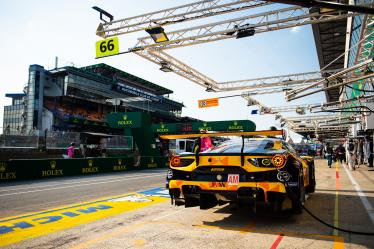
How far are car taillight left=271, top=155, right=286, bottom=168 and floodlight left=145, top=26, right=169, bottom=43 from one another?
487 inches

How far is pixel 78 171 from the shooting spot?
1727 centimetres

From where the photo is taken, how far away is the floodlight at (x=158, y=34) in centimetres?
1567

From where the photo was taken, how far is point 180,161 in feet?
17.9

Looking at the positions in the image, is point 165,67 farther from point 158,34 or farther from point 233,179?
point 233,179

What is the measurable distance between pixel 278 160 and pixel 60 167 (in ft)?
46.9

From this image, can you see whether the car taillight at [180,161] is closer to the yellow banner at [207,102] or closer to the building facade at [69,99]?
the yellow banner at [207,102]

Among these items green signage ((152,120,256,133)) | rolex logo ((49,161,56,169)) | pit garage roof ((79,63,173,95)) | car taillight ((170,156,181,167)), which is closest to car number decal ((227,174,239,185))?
car taillight ((170,156,181,167))

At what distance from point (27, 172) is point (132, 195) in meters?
8.38

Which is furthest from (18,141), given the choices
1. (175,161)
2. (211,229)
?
(211,229)

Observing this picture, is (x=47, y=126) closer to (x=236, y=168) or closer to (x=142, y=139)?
(x=142, y=139)

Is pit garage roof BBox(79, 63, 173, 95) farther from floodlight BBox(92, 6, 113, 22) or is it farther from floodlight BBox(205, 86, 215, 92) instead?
floodlight BBox(92, 6, 113, 22)

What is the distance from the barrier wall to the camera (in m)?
→ 13.9

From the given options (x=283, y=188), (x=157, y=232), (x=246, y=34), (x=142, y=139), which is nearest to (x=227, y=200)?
(x=283, y=188)

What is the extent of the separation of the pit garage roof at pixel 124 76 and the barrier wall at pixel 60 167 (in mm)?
36211
